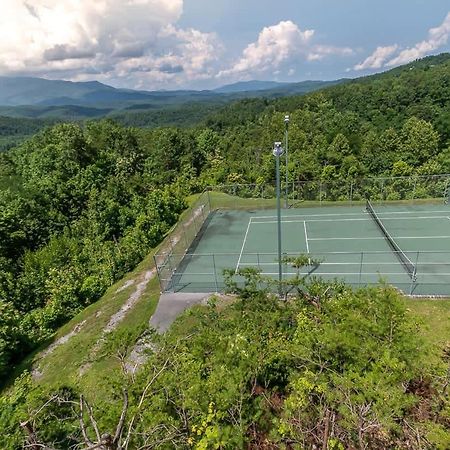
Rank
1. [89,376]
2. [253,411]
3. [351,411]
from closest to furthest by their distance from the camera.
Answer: [351,411]
[253,411]
[89,376]

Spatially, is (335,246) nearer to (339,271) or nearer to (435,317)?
(339,271)

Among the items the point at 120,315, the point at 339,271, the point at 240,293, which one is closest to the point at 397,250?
the point at 339,271

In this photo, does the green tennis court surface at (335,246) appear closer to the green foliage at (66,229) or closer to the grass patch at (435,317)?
Result: the grass patch at (435,317)

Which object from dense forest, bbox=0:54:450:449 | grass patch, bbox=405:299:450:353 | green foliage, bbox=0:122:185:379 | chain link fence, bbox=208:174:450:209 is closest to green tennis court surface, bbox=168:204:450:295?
grass patch, bbox=405:299:450:353

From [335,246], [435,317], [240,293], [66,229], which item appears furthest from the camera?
[66,229]

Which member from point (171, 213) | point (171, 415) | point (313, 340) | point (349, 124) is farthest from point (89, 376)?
point (349, 124)

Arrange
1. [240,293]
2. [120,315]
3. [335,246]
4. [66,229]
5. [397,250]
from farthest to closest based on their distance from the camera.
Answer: [66,229], [335,246], [397,250], [120,315], [240,293]

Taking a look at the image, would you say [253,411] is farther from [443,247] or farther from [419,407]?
[443,247]
